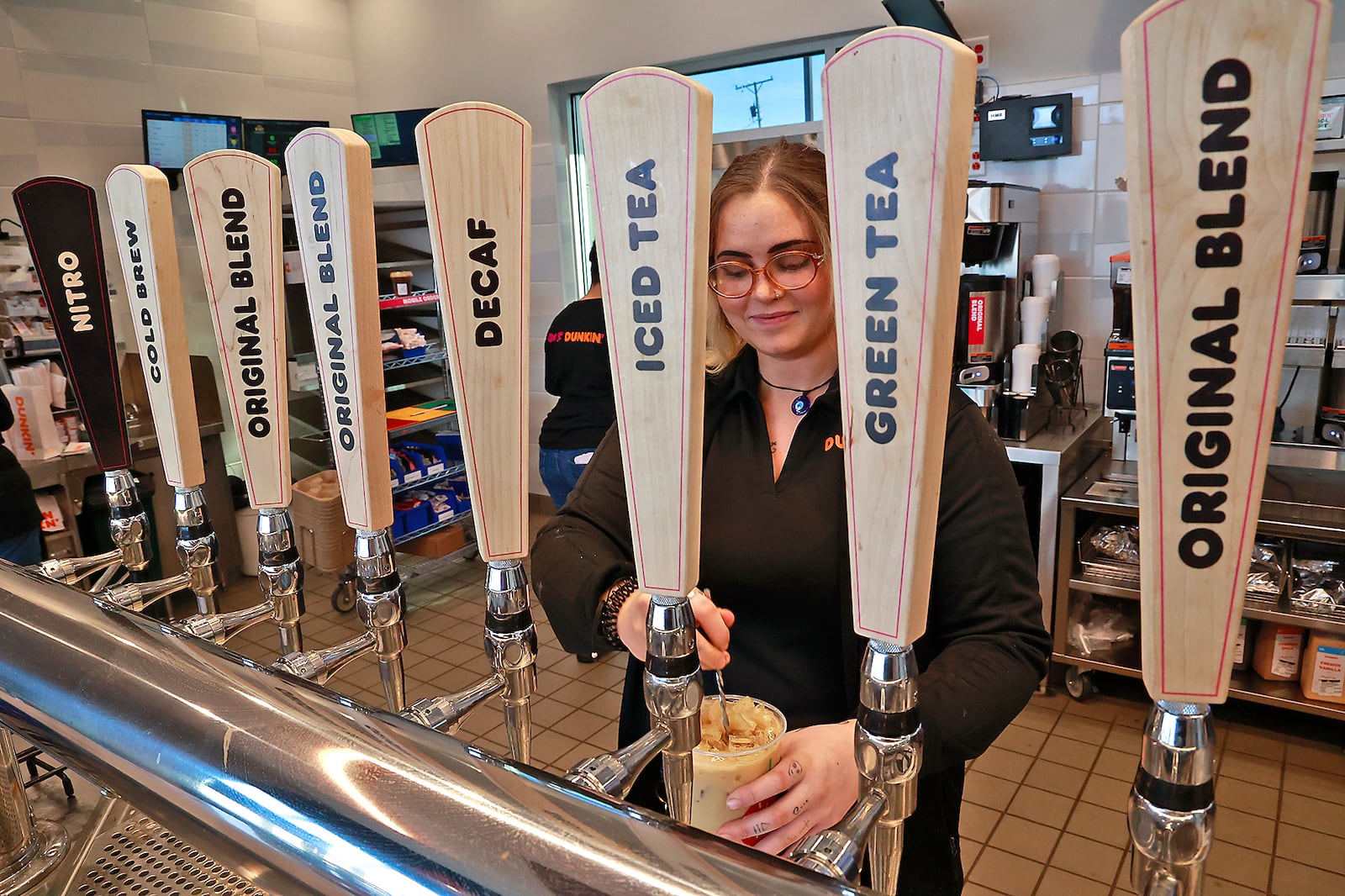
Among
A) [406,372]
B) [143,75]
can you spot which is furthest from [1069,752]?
[143,75]

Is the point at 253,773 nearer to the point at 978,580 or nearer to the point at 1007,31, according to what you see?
the point at 978,580

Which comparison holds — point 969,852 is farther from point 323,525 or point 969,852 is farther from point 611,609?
point 323,525

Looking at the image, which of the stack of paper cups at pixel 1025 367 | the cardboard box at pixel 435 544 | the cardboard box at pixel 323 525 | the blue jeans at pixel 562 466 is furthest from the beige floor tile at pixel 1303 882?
the cardboard box at pixel 435 544

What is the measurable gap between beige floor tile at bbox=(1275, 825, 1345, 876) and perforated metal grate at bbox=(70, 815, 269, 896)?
272 cm

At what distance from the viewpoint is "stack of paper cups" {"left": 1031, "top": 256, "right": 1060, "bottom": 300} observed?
11.8 feet

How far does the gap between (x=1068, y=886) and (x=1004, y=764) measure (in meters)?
0.56

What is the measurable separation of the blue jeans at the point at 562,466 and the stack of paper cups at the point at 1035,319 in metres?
1.70

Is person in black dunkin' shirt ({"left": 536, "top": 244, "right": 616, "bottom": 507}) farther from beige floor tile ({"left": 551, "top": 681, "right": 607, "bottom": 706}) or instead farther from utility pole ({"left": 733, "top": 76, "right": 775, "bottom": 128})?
utility pole ({"left": 733, "top": 76, "right": 775, "bottom": 128})

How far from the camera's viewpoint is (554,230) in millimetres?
5301

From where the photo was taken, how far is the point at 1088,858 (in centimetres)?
247

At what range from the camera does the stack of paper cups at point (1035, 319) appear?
11.2 ft

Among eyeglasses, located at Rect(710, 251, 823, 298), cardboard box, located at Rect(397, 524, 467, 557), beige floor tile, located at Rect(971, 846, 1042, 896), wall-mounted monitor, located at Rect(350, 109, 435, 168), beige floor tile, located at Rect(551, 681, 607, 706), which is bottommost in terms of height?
beige floor tile, located at Rect(971, 846, 1042, 896)

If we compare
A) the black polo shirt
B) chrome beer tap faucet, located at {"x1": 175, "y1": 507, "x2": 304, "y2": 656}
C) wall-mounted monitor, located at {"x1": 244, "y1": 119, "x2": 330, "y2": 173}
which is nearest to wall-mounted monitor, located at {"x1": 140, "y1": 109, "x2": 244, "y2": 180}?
wall-mounted monitor, located at {"x1": 244, "y1": 119, "x2": 330, "y2": 173}

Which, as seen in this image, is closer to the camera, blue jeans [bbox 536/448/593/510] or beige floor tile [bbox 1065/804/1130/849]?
beige floor tile [bbox 1065/804/1130/849]
